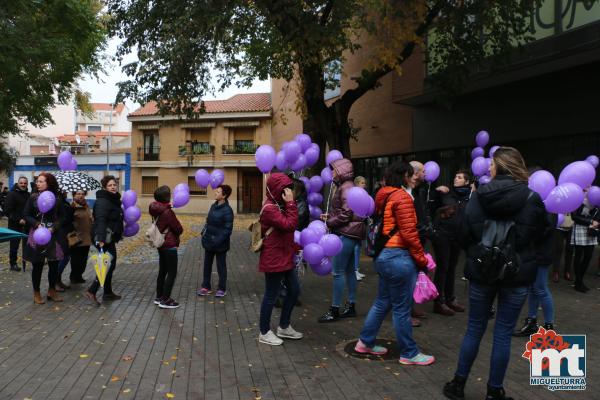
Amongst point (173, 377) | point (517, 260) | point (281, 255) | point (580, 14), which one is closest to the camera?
point (517, 260)

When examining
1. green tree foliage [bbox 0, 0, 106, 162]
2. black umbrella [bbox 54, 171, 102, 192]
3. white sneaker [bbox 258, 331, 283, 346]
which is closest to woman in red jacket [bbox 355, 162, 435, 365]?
white sneaker [bbox 258, 331, 283, 346]

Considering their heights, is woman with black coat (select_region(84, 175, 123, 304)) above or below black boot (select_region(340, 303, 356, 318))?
above

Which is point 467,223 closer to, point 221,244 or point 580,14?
point 221,244

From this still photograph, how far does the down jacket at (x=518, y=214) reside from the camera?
336 centimetres

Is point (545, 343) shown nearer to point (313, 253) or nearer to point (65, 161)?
point (313, 253)

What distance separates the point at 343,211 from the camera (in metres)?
6.00

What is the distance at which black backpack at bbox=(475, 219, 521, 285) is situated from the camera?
11.0ft

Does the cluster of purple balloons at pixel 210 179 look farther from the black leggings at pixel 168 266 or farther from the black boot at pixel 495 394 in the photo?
the black boot at pixel 495 394

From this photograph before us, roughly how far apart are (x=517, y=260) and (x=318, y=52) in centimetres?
745

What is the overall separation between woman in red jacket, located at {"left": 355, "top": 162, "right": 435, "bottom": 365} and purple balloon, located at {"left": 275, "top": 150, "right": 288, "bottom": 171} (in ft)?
6.97

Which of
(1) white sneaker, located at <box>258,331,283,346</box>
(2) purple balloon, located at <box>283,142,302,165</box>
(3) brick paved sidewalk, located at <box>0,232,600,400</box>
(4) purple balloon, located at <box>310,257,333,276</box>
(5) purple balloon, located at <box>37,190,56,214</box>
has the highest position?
Answer: (2) purple balloon, located at <box>283,142,302,165</box>

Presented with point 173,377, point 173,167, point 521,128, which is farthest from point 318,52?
point 173,167

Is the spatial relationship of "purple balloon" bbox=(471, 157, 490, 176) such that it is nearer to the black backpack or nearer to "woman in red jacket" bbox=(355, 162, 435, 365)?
"woman in red jacket" bbox=(355, 162, 435, 365)

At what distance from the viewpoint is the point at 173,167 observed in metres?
36.7
